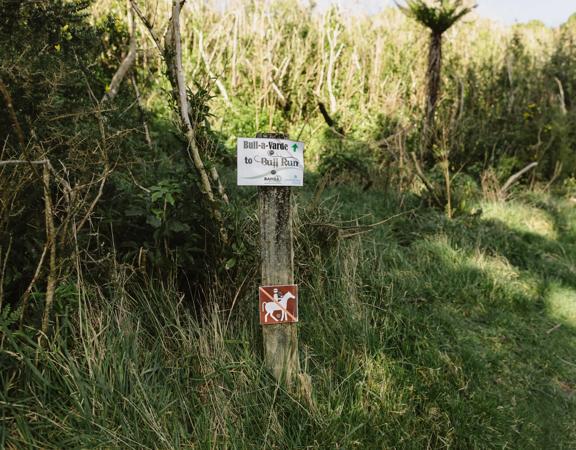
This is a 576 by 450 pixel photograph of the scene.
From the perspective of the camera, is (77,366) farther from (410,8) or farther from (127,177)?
(410,8)

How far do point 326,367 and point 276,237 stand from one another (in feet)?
3.00

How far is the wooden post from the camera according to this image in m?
2.74

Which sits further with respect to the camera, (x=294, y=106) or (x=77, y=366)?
(x=294, y=106)

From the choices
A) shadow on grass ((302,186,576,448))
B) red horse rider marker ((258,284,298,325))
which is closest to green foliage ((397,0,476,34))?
shadow on grass ((302,186,576,448))

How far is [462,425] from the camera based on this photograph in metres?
2.96

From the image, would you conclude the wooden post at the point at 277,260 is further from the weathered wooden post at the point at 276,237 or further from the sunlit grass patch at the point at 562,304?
the sunlit grass patch at the point at 562,304

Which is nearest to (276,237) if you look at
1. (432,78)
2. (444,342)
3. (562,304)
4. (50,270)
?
(50,270)

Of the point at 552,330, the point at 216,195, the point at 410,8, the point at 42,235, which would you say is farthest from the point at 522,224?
the point at 42,235

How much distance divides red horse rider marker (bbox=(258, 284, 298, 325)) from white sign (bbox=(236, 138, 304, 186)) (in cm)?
55

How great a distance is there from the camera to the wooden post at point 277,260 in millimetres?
2744

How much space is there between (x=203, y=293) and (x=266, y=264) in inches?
28.6

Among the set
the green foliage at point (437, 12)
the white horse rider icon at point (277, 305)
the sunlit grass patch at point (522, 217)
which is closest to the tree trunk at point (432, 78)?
the green foliage at point (437, 12)

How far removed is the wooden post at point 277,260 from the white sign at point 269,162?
5cm

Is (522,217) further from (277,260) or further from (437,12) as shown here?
(277,260)
